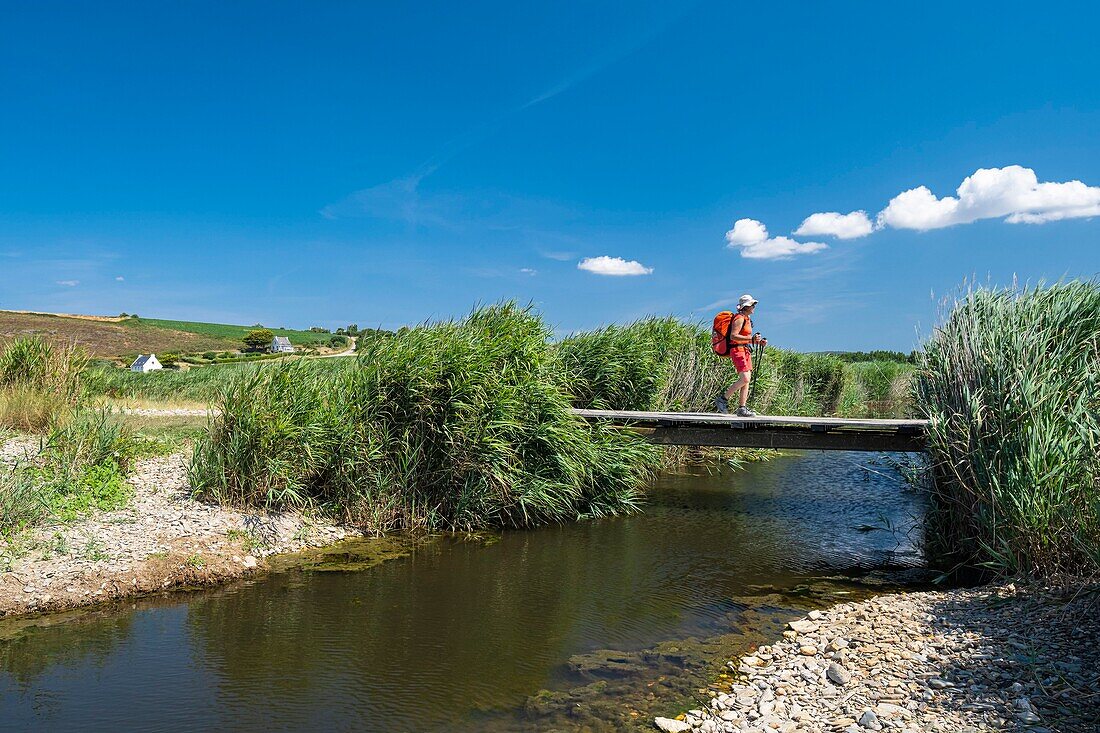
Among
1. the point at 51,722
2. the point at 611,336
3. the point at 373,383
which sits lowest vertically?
the point at 51,722

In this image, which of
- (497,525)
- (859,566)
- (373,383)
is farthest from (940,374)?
(373,383)

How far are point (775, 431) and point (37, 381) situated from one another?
15773 mm

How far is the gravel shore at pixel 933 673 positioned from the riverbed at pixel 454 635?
539 mm

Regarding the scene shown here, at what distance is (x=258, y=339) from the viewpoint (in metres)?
86.9

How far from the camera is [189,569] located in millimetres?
8688

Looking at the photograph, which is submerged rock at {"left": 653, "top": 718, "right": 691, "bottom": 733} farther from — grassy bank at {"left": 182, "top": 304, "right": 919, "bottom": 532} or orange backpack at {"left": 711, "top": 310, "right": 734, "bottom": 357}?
orange backpack at {"left": 711, "top": 310, "right": 734, "bottom": 357}

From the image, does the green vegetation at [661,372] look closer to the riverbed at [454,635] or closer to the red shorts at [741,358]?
the red shorts at [741,358]

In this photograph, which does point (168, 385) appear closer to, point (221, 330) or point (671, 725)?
point (671, 725)

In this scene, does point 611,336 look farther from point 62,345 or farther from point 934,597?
point 62,345

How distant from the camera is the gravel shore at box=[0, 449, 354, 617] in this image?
781 cm

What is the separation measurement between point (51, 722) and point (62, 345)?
13.0 m

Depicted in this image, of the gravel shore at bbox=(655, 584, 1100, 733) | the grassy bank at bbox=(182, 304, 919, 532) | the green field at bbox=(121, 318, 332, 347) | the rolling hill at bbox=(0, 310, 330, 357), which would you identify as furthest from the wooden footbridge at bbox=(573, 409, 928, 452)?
the green field at bbox=(121, 318, 332, 347)

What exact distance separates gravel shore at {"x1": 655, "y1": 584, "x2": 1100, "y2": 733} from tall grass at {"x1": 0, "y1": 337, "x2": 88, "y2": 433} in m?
13.6

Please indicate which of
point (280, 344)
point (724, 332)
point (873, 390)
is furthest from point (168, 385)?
point (280, 344)
